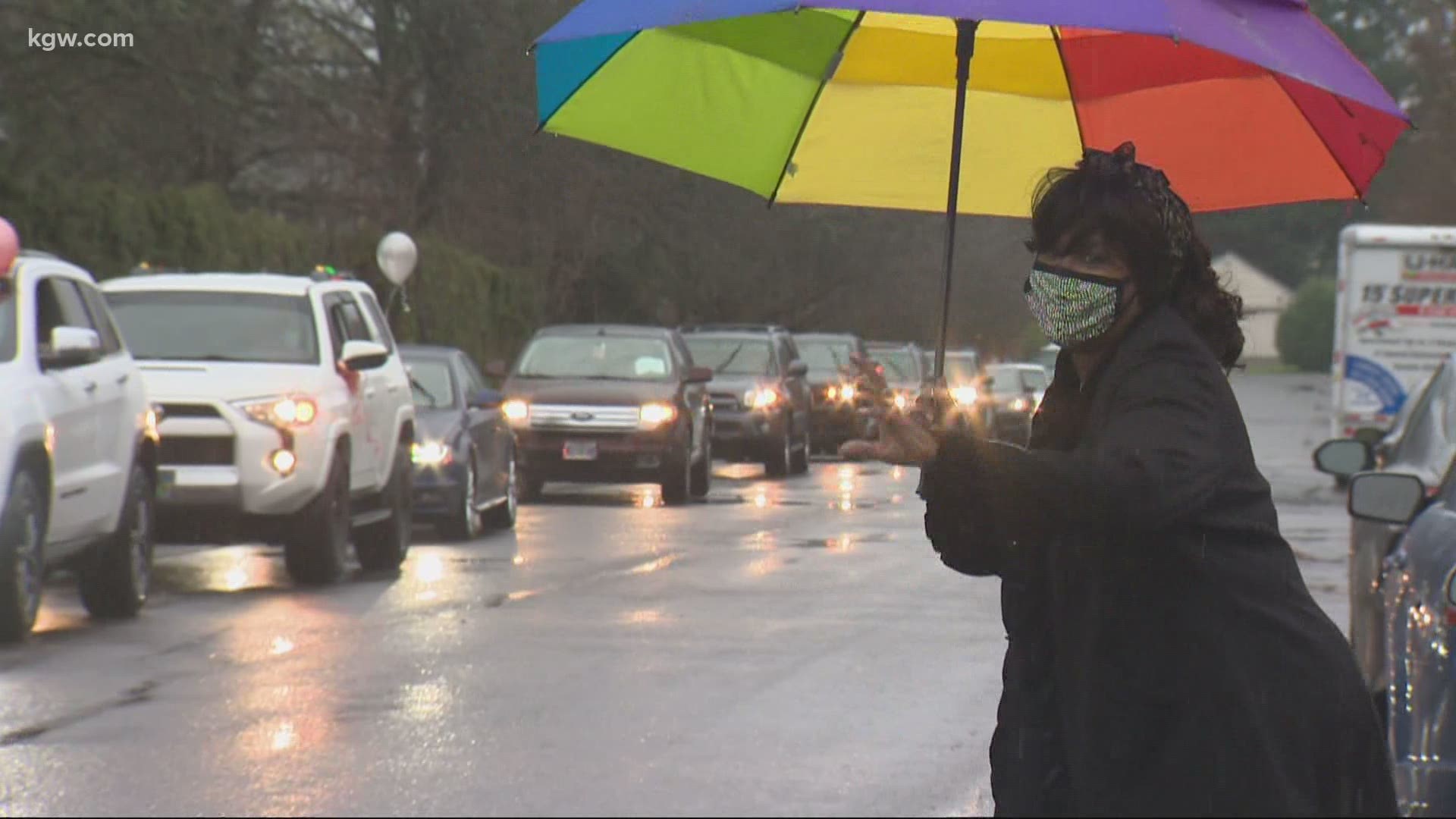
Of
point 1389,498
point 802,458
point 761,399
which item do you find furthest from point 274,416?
point 802,458

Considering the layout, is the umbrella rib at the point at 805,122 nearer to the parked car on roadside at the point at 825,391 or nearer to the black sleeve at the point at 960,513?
the black sleeve at the point at 960,513

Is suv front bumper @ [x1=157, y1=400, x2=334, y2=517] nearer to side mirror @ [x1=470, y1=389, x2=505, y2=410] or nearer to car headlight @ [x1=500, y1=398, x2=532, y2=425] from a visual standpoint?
side mirror @ [x1=470, y1=389, x2=505, y2=410]

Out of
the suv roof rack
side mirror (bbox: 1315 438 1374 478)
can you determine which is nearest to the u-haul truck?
the suv roof rack

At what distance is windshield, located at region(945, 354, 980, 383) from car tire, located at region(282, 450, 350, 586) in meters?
26.1

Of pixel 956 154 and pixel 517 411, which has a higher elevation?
pixel 956 154

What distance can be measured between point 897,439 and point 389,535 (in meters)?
13.6

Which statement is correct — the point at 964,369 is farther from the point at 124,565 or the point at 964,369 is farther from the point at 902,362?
the point at 124,565

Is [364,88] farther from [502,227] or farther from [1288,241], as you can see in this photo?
[1288,241]

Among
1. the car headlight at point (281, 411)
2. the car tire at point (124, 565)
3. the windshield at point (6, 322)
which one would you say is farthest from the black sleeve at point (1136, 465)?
the car headlight at point (281, 411)

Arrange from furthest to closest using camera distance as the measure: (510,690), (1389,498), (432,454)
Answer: (432,454)
(510,690)
(1389,498)

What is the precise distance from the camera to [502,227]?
3594cm

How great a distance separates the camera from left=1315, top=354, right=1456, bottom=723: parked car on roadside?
8.66m

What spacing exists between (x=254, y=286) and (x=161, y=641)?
4.46 m

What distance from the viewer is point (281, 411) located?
15.3m
